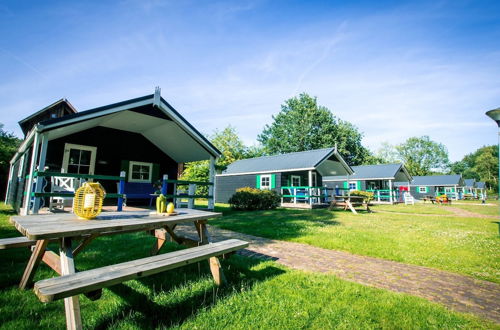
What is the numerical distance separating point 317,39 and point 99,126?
10322 millimetres

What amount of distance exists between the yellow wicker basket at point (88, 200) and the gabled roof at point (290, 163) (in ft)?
49.0

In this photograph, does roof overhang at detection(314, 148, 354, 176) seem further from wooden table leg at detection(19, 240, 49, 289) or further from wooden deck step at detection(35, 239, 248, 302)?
wooden table leg at detection(19, 240, 49, 289)

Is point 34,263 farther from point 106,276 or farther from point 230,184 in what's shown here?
point 230,184

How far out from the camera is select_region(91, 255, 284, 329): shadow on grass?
204 centimetres

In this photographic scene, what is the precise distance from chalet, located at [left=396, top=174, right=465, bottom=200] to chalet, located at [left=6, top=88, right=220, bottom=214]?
151 feet

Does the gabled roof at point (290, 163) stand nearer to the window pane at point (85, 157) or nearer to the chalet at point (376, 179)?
the chalet at point (376, 179)

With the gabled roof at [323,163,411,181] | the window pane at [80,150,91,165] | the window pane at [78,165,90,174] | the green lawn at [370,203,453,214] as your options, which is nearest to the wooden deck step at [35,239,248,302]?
the window pane at [78,165,90,174]

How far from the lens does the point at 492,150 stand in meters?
76.1

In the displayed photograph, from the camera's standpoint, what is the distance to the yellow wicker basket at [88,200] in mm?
2600

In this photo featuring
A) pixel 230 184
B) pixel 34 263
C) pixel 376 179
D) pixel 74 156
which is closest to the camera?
pixel 34 263

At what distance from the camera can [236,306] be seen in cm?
228

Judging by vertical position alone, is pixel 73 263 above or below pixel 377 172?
below

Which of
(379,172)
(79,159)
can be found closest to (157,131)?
(79,159)

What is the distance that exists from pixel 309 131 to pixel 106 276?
43419 mm
